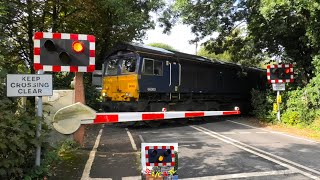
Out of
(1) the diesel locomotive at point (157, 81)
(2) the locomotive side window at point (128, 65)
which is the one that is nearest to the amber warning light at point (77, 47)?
(1) the diesel locomotive at point (157, 81)

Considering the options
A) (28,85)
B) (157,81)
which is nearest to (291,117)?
(157,81)

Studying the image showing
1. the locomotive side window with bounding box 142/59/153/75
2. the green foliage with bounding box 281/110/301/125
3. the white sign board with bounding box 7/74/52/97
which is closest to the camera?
the white sign board with bounding box 7/74/52/97

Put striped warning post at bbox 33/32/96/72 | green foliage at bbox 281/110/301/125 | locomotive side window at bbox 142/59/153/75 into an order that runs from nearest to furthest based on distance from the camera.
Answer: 1. striped warning post at bbox 33/32/96/72
2. locomotive side window at bbox 142/59/153/75
3. green foliage at bbox 281/110/301/125

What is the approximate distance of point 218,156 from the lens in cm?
870

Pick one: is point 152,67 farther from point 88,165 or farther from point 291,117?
point 88,165

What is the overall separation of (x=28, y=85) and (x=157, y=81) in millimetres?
10858

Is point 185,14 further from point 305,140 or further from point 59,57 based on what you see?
point 59,57

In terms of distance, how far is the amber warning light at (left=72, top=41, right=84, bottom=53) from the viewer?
20.9 feet

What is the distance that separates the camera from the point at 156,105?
52.3 feet

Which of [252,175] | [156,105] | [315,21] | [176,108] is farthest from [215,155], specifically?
[315,21]

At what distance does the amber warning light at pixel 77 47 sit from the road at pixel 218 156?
2183 millimetres

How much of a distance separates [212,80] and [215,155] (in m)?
11.4

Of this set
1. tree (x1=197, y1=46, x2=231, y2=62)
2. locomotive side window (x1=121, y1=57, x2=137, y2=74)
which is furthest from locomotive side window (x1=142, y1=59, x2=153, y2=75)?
tree (x1=197, y1=46, x2=231, y2=62)

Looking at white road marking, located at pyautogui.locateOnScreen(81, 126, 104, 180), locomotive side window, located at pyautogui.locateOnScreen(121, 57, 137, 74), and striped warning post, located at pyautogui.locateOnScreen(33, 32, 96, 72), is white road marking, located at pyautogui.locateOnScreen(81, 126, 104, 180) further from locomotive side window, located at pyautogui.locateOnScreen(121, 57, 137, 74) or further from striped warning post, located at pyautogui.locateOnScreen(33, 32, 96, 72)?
locomotive side window, located at pyautogui.locateOnScreen(121, 57, 137, 74)
